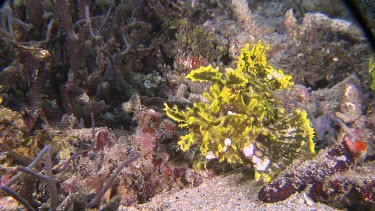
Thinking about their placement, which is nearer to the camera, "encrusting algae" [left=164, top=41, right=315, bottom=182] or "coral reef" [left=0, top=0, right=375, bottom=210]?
"coral reef" [left=0, top=0, right=375, bottom=210]

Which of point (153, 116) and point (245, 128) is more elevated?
point (245, 128)

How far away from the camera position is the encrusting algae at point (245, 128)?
254 centimetres

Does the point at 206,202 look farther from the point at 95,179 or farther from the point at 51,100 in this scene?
the point at 51,100

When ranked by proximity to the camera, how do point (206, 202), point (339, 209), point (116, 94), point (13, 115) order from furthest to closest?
point (116, 94)
point (13, 115)
point (206, 202)
point (339, 209)

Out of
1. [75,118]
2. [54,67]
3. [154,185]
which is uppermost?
[54,67]

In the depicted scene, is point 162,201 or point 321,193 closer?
point 321,193

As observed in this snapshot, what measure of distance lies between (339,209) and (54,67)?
336cm

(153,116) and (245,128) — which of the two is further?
(153,116)

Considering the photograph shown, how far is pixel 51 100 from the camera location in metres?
3.21

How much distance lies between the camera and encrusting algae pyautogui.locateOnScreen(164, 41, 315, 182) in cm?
254

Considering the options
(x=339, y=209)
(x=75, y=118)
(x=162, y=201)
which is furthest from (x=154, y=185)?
(x=339, y=209)

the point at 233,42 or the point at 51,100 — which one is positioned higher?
the point at 233,42

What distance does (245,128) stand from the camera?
8.36 ft

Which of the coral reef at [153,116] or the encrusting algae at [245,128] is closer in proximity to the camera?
the coral reef at [153,116]
